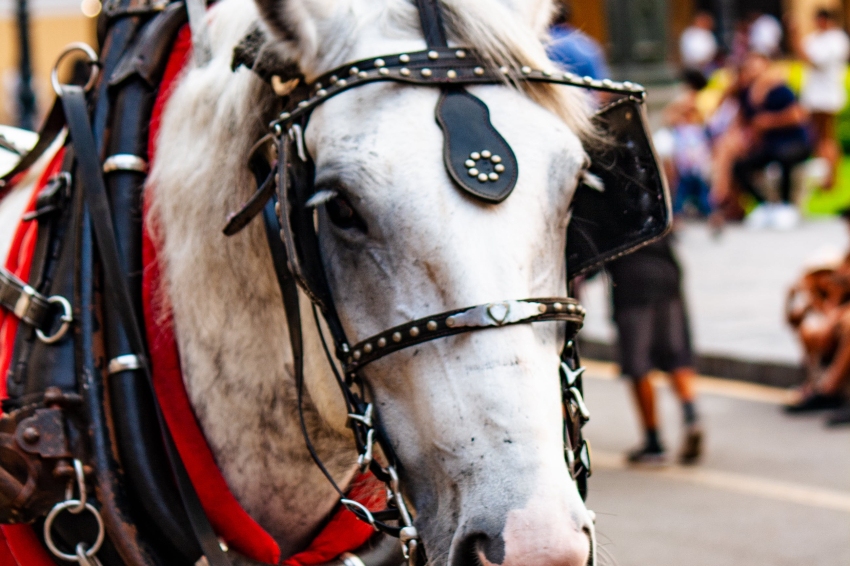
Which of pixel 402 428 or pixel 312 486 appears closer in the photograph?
pixel 402 428

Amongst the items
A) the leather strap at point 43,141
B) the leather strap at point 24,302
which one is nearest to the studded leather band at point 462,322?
the leather strap at point 24,302

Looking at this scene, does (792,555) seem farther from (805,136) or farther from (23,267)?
(805,136)

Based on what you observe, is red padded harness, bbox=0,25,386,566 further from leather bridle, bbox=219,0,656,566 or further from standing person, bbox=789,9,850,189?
standing person, bbox=789,9,850,189

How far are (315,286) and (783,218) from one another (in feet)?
43.4

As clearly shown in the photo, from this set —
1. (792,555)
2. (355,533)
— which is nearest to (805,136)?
(792,555)

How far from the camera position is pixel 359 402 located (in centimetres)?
188

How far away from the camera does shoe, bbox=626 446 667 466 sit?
635 cm

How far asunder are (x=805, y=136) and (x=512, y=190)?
13.3 metres

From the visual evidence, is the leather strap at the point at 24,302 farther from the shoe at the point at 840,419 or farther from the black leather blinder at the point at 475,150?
the shoe at the point at 840,419

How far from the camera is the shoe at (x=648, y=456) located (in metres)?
6.35

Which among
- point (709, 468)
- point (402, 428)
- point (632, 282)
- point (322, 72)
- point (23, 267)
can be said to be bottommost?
point (709, 468)

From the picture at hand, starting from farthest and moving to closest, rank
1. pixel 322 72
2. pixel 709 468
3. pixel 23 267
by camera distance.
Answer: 1. pixel 709 468
2. pixel 23 267
3. pixel 322 72

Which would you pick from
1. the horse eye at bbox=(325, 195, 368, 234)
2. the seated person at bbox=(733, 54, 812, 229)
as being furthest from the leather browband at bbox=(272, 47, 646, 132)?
the seated person at bbox=(733, 54, 812, 229)

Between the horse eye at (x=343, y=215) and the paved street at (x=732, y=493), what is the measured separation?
2517mm
